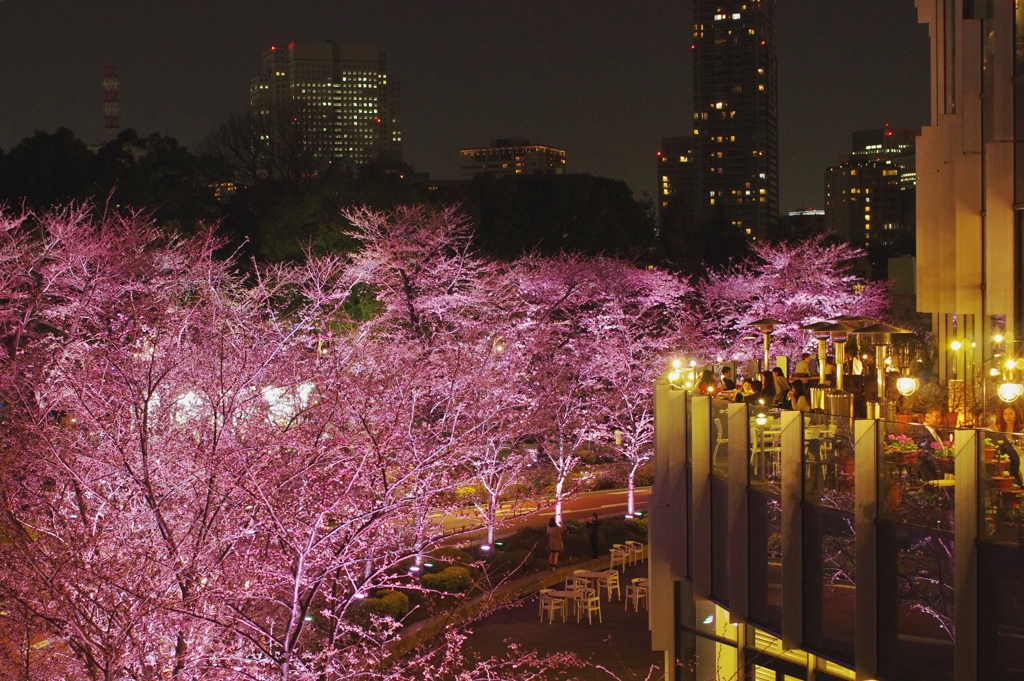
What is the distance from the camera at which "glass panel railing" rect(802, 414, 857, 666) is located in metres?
10.1

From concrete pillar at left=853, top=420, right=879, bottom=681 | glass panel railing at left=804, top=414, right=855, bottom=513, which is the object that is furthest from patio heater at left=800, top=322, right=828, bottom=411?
concrete pillar at left=853, top=420, right=879, bottom=681

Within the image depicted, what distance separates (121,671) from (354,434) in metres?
5.01

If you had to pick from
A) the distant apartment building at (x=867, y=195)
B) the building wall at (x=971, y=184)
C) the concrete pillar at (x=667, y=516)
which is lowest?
the concrete pillar at (x=667, y=516)

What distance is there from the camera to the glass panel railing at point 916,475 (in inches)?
353

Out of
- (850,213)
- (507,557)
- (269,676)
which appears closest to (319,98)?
(850,213)

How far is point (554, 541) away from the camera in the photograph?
24.0 meters

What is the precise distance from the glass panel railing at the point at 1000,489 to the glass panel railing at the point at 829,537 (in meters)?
1.42

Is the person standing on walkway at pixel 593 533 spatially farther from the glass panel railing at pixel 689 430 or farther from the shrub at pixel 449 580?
the glass panel railing at pixel 689 430


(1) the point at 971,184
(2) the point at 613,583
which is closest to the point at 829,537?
(1) the point at 971,184

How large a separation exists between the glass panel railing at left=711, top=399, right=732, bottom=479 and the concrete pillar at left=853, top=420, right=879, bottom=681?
275 cm

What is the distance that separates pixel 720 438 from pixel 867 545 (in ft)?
10.8

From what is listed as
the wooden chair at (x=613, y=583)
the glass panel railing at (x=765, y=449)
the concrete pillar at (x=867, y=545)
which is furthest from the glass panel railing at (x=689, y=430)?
the wooden chair at (x=613, y=583)

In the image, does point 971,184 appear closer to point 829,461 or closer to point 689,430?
point 689,430

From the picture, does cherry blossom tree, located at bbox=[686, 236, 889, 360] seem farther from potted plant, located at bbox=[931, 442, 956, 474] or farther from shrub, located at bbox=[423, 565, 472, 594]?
potted plant, located at bbox=[931, 442, 956, 474]
